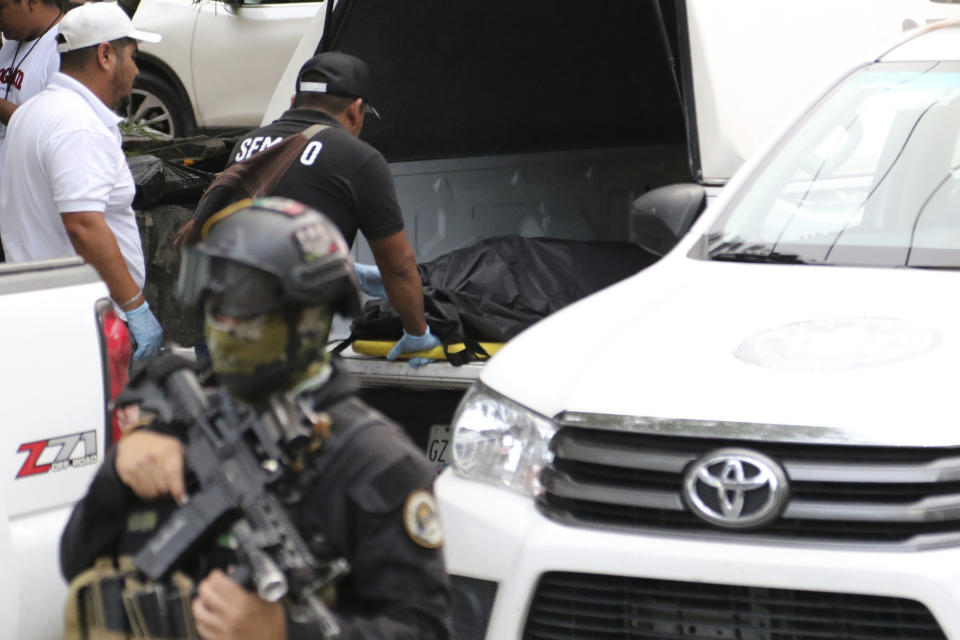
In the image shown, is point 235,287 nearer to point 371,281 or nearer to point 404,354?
point 404,354

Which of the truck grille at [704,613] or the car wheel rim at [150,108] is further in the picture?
the car wheel rim at [150,108]

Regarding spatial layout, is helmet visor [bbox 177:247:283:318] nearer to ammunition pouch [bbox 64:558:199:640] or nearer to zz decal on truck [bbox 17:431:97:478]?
ammunition pouch [bbox 64:558:199:640]

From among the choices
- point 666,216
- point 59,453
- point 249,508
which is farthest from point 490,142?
point 249,508

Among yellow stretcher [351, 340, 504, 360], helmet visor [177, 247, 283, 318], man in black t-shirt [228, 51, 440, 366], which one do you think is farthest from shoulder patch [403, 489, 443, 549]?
yellow stretcher [351, 340, 504, 360]

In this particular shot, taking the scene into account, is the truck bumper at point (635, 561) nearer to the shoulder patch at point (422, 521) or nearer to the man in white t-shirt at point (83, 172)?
the shoulder patch at point (422, 521)

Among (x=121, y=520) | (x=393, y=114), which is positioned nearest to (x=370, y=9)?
(x=393, y=114)

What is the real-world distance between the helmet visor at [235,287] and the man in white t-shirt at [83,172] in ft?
10.1

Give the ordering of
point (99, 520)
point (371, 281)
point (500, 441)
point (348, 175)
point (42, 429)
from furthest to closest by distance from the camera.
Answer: point (371, 281) < point (348, 175) < point (500, 441) < point (42, 429) < point (99, 520)

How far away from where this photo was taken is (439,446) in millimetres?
5324

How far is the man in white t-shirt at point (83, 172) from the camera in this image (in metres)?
5.02

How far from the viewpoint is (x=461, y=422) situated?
3764mm

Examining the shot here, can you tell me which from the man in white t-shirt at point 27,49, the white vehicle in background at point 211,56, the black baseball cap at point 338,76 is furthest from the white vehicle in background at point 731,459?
the white vehicle in background at point 211,56

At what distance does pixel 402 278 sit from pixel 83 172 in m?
1.13

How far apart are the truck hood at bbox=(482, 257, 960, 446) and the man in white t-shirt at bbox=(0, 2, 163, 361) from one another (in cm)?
176
